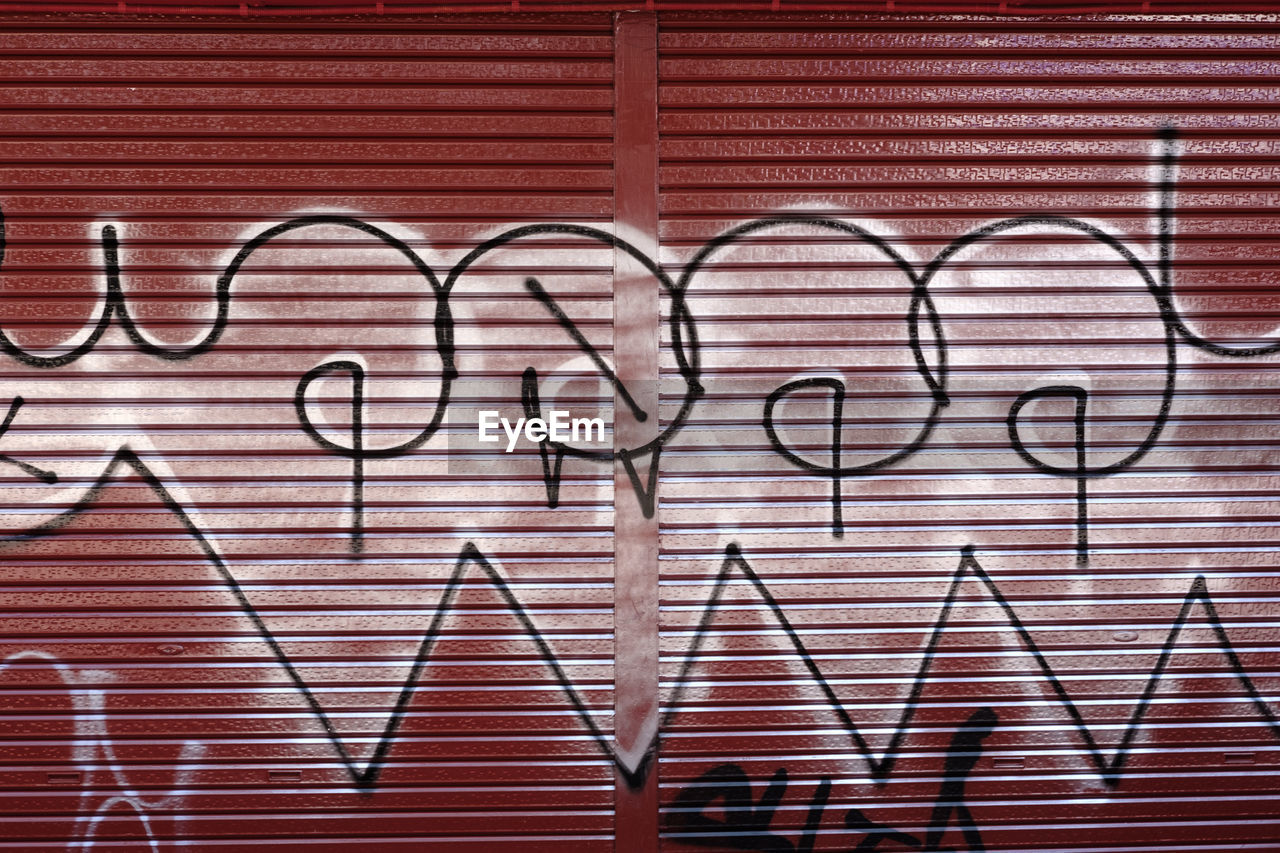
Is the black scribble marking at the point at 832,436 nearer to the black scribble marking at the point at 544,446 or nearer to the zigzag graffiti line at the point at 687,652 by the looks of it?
the zigzag graffiti line at the point at 687,652

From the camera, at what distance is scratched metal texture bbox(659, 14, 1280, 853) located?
3.43 metres

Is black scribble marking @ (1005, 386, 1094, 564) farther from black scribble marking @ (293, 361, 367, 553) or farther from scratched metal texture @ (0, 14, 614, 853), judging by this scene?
black scribble marking @ (293, 361, 367, 553)

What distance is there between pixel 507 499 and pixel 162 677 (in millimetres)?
1387

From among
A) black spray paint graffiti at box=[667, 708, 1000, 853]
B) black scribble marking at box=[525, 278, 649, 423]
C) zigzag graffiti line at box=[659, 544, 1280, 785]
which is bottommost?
black spray paint graffiti at box=[667, 708, 1000, 853]

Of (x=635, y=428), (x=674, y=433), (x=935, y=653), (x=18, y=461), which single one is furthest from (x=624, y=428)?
(x=18, y=461)

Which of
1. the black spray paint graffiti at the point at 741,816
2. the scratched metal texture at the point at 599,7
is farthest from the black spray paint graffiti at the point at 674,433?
the scratched metal texture at the point at 599,7

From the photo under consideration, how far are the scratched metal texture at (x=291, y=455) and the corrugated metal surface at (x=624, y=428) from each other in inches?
0.6

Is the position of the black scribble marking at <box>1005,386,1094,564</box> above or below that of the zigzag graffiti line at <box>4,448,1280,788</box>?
above

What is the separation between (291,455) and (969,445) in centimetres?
248

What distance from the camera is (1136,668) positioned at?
3.47 m

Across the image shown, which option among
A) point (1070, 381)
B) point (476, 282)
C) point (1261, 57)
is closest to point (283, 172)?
point (476, 282)

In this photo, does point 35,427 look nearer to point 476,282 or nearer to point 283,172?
point 283,172

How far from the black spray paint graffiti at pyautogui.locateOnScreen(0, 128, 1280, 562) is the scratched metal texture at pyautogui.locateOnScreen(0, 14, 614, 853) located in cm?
4

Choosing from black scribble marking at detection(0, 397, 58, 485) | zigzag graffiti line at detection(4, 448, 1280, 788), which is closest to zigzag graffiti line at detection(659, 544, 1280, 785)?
zigzag graffiti line at detection(4, 448, 1280, 788)
